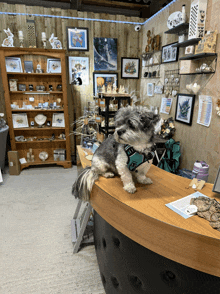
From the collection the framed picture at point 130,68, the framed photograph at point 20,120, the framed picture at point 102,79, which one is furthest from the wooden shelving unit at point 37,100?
the framed picture at point 130,68

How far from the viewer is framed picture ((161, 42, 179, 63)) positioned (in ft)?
9.43

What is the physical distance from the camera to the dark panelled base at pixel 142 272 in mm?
859

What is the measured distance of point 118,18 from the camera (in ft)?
12.8

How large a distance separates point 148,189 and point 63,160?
3240 millimetres

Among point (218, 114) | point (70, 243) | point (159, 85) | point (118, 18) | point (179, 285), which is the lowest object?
point (70, 243)

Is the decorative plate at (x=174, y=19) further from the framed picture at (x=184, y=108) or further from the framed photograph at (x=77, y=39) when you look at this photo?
the framed photograph at (x=77, y=39)

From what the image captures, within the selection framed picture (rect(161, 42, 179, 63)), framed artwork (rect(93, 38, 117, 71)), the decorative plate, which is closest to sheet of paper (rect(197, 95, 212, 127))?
framed picture (rect(161, 42, 179, 63))

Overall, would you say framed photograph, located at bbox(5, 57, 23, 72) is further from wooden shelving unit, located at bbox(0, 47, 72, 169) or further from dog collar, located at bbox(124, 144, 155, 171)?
dog collar, located at bbox(124, 144, 155, 171)

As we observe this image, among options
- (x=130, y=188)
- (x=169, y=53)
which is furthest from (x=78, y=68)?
(x=130, y=188)

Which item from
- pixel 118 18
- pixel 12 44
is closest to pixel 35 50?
pixel 12 44

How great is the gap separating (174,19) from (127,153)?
2567 millimetres

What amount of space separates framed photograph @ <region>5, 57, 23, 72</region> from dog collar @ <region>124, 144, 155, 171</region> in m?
3.45

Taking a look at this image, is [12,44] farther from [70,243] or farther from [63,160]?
[70,243]

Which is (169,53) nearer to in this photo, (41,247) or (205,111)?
(205,111)
